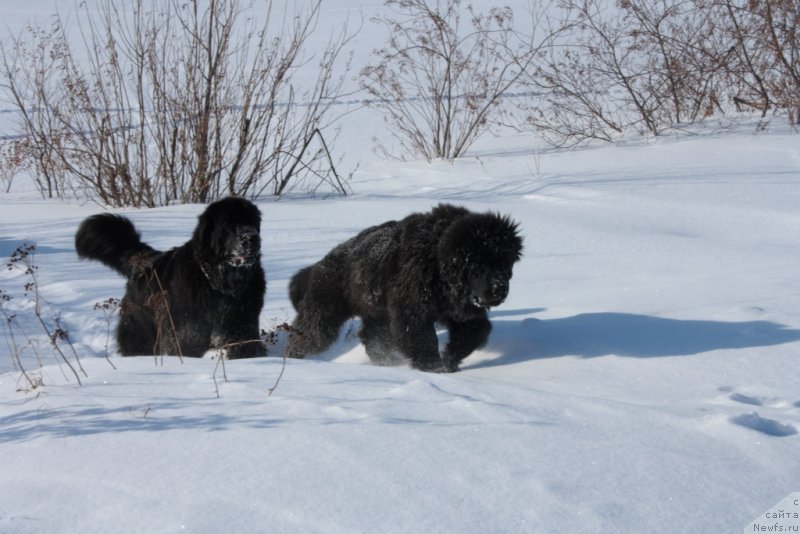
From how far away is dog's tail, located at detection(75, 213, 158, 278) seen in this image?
5586mm

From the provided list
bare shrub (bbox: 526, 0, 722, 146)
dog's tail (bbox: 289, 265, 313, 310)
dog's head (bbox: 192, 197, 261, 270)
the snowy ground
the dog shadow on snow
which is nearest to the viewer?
the snowy ground

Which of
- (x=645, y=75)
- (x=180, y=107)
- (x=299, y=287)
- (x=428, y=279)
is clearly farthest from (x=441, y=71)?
(x=428, y=279)

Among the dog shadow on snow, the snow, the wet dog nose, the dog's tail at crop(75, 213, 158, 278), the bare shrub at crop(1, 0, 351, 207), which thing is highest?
the bare shrub at crop(1, 0, 351, 207)

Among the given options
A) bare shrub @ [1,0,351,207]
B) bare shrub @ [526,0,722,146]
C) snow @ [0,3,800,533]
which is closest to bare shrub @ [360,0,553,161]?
bare shrub @ [526,0,722,146]

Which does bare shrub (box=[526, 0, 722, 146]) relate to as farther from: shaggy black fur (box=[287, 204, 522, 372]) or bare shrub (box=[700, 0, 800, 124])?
shaggy black fur (box=[287, 204, 522, 372])

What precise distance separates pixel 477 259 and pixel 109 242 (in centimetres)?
256

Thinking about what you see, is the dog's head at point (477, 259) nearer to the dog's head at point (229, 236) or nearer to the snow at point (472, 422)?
the snow at point (472, 422)

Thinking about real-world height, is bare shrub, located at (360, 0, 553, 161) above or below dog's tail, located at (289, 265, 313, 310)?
above

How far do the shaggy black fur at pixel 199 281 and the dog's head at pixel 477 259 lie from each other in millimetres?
1258

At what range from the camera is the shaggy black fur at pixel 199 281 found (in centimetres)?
524

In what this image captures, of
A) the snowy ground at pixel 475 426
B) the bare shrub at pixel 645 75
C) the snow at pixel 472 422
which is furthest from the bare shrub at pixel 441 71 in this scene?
the snowy ground at pixel 475 426

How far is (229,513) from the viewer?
92.4 inches

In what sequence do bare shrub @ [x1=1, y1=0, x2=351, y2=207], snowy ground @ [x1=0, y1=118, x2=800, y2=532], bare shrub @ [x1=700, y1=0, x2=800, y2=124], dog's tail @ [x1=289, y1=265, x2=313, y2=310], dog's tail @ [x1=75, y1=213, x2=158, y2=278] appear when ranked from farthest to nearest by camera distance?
bare shrub @ [x1=700, y1=0, x2=800, y2=124], bare shrub @ [x1=1, y1=0, x2=351, y2=207], dog's tail @ [x1=289, y1=265, x2=313, y2=310], dog's tail @ [x1=75, y1=213, x2=158, y2=278], snowy ground @ [x1=0, y1=118, x2=800, y2=532]

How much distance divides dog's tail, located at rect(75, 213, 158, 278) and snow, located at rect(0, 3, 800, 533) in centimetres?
71
